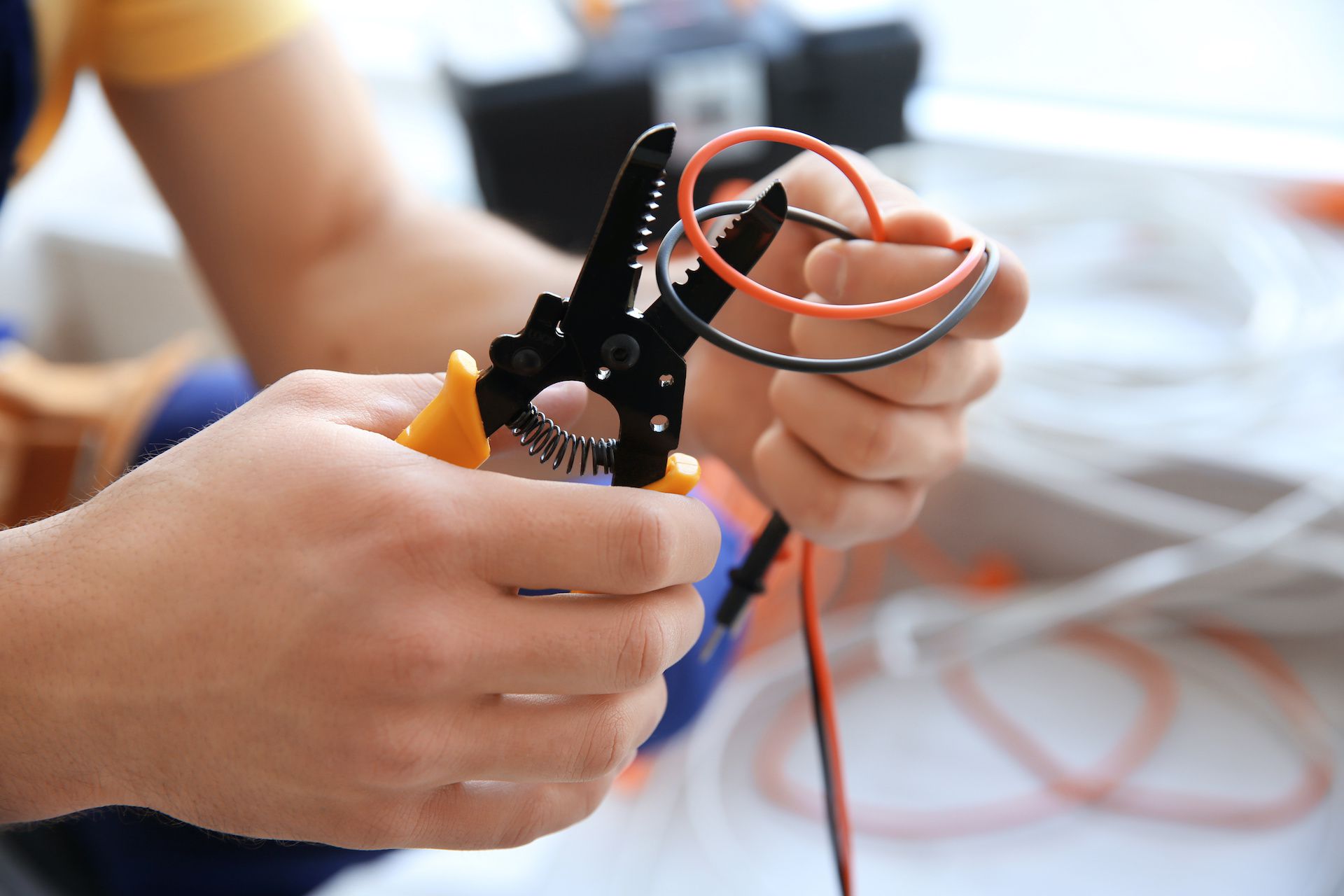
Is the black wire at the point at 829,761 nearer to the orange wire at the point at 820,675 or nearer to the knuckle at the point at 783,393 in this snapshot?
the orange wire at the point at 820,675

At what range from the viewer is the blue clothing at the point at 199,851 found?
27.1 inches

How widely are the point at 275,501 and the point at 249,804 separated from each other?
12cm

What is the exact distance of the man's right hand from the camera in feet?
1.16

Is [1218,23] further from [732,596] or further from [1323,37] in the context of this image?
[732,596]

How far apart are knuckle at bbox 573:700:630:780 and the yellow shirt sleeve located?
0.68m

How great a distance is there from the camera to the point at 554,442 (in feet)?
1.29

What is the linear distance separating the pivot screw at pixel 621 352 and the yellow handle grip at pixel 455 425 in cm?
5

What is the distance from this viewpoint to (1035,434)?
89 cm

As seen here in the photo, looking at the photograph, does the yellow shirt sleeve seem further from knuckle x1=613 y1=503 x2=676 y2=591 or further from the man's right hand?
knuckle x1=613 y1=503 x2=676 y2=591

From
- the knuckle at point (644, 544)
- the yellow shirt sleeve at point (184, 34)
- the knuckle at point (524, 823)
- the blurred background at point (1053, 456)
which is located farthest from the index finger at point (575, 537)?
the yellow shirt sleeve at point (184, 34)

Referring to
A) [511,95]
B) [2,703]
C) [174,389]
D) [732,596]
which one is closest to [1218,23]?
[511,95]

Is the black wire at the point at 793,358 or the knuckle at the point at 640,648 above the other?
the black wire at the point at 793,358

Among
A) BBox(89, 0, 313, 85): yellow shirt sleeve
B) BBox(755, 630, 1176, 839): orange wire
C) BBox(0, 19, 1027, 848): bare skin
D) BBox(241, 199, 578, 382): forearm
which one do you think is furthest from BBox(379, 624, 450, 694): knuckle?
BBox(89, 0, 313, 85): yellow shirt sleeve

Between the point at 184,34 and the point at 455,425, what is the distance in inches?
24.6
